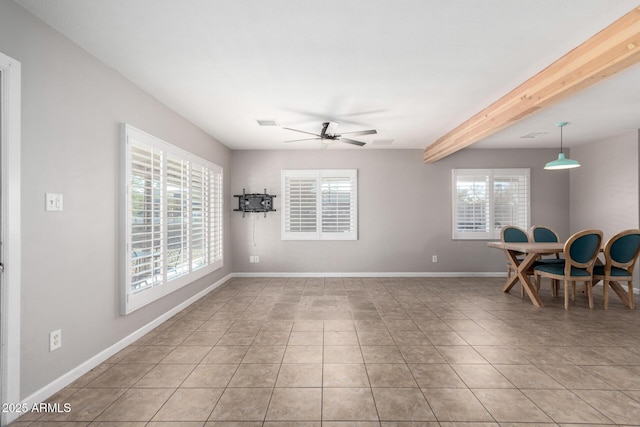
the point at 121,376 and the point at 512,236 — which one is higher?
the point at 512,236

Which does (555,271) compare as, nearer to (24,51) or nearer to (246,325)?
(246,325)

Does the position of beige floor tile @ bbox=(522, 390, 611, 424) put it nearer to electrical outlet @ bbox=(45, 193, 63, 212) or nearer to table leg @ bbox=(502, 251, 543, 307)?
table leg @ bbox=(502, 251, 543, 307)

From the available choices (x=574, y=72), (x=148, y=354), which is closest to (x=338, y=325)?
(x=148, y=354)

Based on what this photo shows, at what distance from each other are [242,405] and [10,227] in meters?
1.78

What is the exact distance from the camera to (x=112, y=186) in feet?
8.61

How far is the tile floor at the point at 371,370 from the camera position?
1.83 m

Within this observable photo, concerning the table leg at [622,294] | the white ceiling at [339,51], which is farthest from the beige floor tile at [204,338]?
the table leg at [622,294]

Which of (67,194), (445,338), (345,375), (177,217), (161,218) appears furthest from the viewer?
(177,217)

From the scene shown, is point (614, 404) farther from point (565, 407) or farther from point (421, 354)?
point (421, 354)

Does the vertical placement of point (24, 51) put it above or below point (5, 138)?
above

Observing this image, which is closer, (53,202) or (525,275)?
(53,202)

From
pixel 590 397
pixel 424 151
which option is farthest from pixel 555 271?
pixel 424 151

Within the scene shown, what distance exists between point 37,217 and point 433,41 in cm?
301

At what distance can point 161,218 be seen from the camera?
3266 mm
